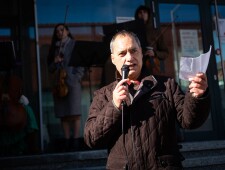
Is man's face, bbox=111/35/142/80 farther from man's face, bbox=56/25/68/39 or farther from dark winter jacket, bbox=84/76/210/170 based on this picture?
man's face, bbox=56/25/68/39

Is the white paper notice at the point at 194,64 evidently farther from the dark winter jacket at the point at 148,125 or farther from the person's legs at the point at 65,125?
the person's legs at the point at 65,125

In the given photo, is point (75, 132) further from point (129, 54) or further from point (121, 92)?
point (121, 92)

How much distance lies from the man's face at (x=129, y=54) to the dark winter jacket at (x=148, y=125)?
0.09 metres

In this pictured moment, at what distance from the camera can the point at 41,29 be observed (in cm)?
692

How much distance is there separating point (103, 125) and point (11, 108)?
3020 millimetres

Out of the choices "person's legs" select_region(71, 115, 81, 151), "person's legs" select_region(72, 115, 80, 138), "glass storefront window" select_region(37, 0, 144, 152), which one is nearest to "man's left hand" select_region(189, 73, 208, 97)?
"person's legs" select_region(71, 115, 81, 151)

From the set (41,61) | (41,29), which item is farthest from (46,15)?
(41,61)

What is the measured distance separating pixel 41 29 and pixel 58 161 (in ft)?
9.79

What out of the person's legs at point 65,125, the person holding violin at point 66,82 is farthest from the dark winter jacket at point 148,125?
the person's legs at point 65,125

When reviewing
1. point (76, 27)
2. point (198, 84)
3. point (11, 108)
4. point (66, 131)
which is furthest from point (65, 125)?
point (198, 84)

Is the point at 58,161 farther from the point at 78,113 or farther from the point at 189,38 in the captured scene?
the point at 189,38

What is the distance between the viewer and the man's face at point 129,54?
221 centimetres

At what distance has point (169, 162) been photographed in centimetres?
210

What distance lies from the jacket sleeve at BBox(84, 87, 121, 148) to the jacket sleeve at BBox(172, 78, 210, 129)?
1.16 ft
